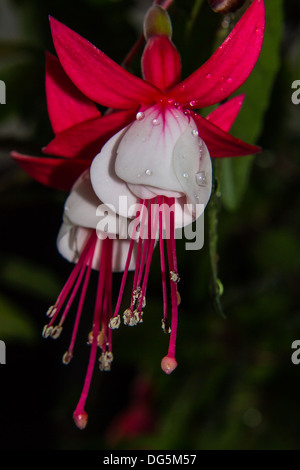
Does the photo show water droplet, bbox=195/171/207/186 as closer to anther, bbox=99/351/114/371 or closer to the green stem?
the green stem

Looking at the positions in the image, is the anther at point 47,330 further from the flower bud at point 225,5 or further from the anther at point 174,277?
the flower bud at point 225,5

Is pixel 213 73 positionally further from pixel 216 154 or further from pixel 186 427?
pixel 186 427

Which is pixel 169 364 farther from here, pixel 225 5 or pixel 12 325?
pixel 12 325

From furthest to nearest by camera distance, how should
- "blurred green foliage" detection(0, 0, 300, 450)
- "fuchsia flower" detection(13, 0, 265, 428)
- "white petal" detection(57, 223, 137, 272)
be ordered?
"blurred green foliage" detection(0, 0, 300, 450)
"white petal" detection(57, 223, 137, 272)
"fuchsia flower" detection(13, 0, 265, 428)

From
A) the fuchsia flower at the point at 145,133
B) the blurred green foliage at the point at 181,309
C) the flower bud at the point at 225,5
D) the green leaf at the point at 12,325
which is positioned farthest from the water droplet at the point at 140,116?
the green leaf at the point at 12,325

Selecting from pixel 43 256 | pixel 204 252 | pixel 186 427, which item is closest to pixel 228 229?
pixel 204 252

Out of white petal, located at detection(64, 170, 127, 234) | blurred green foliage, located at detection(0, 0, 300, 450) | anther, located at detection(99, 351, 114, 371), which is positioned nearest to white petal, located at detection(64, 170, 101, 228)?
white petal, located at detection(64, 170, 127, 234)
